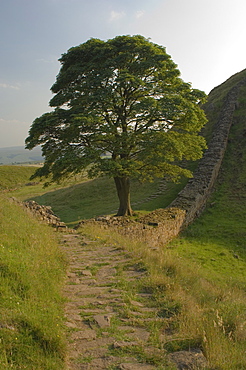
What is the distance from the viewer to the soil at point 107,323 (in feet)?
12.1

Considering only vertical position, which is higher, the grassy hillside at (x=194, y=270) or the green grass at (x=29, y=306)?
the green grass at (x=29, y=306)

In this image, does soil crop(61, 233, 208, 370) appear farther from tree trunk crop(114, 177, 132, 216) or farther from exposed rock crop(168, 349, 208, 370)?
tree trunk crop(114, 177, 132, 216)

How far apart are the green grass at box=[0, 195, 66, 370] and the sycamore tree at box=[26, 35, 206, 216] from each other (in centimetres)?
720

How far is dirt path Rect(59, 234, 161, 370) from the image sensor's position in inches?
147

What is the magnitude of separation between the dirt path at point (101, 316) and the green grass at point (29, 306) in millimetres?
316

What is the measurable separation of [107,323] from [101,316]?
263 millimetres

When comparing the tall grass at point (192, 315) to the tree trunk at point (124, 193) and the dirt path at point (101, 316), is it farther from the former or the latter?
the tree trunk at point (124, 193)

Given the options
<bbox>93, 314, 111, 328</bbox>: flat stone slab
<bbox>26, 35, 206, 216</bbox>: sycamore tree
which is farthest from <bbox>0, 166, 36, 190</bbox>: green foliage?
<bbox>93, 314, 111, 328</bbox>: flat stone slab

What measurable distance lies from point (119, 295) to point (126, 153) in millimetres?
10987

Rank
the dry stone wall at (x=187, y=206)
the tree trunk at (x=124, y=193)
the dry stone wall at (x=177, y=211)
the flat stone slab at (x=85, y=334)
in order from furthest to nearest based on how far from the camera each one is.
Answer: the tree trunk at (x=124, y=193), the dry stone wall at (x=187, y=206), the dry stone wall at (x=177, y=211), the flat stone slab at (x=85, y=334)

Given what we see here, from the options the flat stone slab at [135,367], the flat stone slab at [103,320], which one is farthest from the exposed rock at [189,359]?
the flat stone slab at [103,320]

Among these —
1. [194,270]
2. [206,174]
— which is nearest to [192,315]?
[194,270]

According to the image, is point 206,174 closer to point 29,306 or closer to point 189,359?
point 189,359

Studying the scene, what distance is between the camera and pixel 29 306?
4.32 meters
